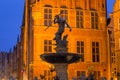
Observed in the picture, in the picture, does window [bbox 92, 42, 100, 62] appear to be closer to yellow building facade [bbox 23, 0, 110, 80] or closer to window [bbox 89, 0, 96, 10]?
yellow building facade [bbox 23, 0, 110, 80]

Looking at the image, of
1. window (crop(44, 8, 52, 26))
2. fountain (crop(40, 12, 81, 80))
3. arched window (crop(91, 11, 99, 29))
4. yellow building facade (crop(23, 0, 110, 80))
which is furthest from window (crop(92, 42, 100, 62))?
fountain (crop(40, 12, 81, 80))

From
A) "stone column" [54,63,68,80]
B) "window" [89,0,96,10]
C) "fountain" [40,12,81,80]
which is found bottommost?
"stone column" [54,63,68,80]

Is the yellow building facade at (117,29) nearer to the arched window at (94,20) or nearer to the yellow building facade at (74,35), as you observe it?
the yellow building facade at (74,35)

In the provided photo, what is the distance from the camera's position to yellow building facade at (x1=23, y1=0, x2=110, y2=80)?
43.1 metres

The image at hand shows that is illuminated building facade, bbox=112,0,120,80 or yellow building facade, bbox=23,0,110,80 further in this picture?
illuminated building facade, bbox=112,0,120,80

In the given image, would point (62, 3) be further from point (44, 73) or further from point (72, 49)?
point (44, 73)

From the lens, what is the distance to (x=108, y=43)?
46219 millimetres

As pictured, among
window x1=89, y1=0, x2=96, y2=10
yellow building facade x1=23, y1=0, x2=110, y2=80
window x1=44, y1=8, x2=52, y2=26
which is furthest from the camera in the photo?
window x1=89, y1=0, x2=96, y2=10

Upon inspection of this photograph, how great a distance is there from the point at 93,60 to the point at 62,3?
7.50 m

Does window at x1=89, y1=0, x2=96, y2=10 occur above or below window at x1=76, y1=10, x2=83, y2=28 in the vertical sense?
above

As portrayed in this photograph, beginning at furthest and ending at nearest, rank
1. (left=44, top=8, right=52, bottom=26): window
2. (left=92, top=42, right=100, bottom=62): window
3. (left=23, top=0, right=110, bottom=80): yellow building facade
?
(left=92, top=42, right=100, bottom=62): window < (left=44, top=8, right=52, bottom=26): window < (left=23, top=0, right=110, bottom=80): yellow building facade

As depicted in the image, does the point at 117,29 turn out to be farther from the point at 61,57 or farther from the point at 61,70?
the point at 61,57

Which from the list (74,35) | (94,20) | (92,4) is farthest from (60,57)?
(92,4)

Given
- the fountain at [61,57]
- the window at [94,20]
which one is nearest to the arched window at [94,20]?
the window at [94,20]
